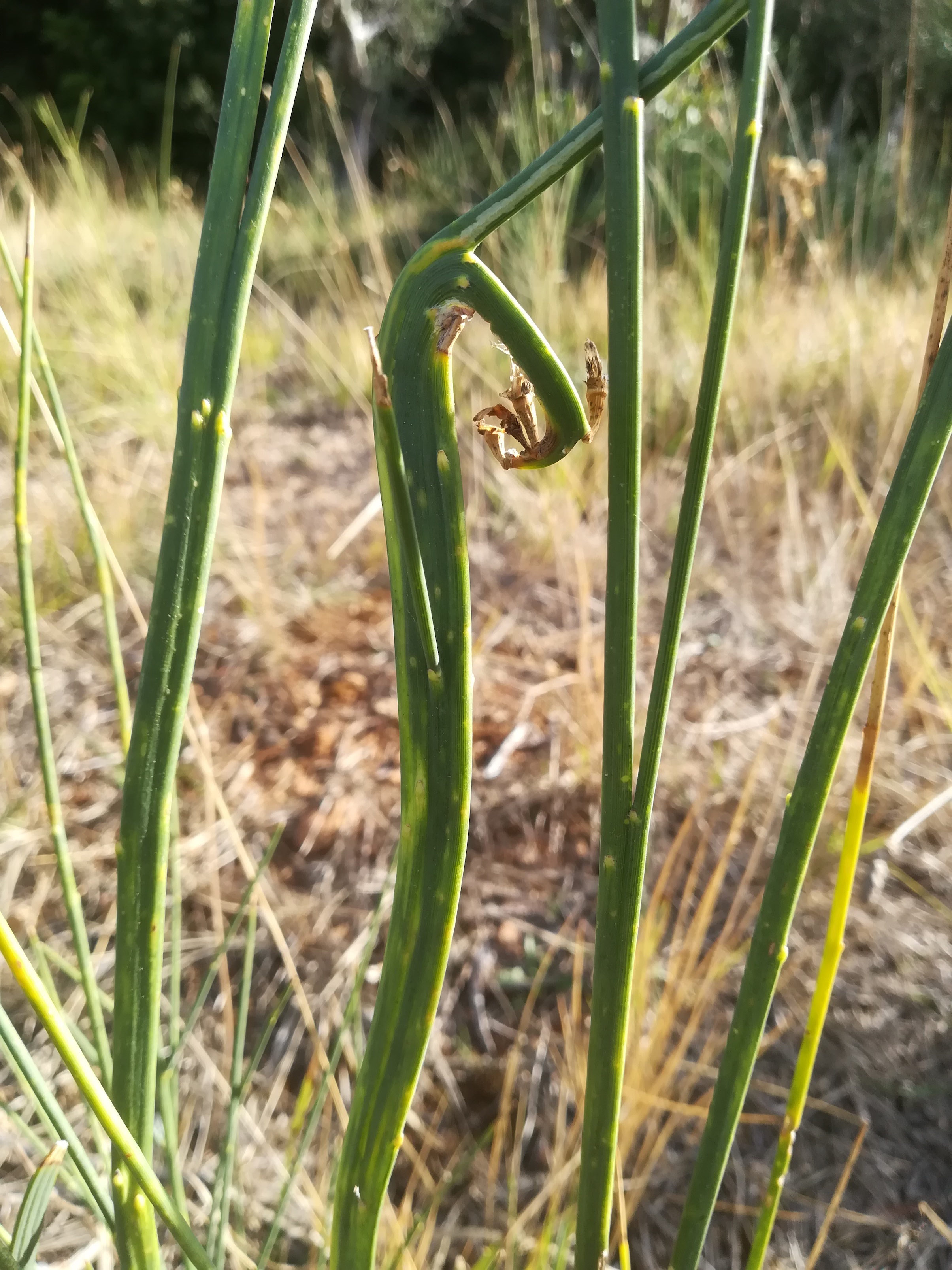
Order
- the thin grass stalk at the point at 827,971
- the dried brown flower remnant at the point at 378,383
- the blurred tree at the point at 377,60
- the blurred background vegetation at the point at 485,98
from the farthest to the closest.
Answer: the blurred tree at the point at 377,60
the blurred background vegetation at the point at 485,98
the thin grass stalk at the point at 827,971
the dried brown flower remnant at the point at 378,383

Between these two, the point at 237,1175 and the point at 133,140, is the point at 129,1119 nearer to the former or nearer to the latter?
the point at 237,1175

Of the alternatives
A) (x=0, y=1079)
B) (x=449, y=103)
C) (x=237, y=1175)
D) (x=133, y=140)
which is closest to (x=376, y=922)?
(x=237, y=1175)

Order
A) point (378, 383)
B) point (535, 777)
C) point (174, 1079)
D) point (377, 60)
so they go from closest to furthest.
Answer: point (378, 383) < point (174, 1079) < point (535, 777) < point (377, 60)

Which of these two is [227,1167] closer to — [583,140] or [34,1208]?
[34,1208]

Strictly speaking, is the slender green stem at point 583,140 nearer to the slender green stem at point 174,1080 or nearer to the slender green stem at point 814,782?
the slender green stem at point 814,782

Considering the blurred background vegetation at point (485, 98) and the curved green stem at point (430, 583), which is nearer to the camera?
the curved green stem at point (430, 583)

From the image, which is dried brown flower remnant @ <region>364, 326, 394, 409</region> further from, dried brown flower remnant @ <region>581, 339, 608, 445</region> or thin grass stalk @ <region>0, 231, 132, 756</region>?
thin grass stalk @ <region>0, 231, 132, 756</region>

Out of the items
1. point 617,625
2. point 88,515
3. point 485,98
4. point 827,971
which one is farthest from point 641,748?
point 485,98

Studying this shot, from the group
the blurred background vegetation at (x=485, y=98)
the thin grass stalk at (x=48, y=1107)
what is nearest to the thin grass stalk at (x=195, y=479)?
the thin grass stalk at (x=48, y=1107)
